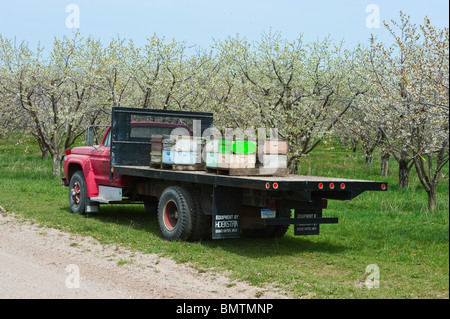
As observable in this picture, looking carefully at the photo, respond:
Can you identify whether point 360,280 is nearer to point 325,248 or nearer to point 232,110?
point 325,248

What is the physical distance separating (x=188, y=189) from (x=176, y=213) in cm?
57

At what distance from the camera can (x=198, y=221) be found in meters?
10.4

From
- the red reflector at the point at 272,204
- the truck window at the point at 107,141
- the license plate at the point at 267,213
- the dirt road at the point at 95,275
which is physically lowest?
the dirt road at the point at 95,275

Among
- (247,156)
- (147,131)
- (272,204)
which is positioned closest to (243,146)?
(247,156)

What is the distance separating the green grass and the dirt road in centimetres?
Answer: 30

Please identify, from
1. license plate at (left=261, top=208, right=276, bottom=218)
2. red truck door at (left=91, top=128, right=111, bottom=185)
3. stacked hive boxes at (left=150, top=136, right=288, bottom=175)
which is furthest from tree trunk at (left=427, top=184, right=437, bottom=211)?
red truck door at (left=91, top=128, right=111, bottom=185)

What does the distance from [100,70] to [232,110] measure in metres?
5.63

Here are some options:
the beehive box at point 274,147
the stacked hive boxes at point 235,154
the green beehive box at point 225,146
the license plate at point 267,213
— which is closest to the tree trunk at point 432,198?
the beehive box at point 274,147

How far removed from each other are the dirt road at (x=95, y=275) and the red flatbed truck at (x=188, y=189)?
1218 millimetres

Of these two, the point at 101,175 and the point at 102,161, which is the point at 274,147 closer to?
the point at 102,161

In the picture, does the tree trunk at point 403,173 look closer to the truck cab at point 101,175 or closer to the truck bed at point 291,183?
the truck cab at point 101,175

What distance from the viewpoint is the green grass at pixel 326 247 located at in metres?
7.80

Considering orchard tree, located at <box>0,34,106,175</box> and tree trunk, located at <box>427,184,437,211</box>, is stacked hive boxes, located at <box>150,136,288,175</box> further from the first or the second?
orchard tree, located at <box>0,34,106,175</box>

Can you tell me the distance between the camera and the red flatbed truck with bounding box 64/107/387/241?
375 inches
